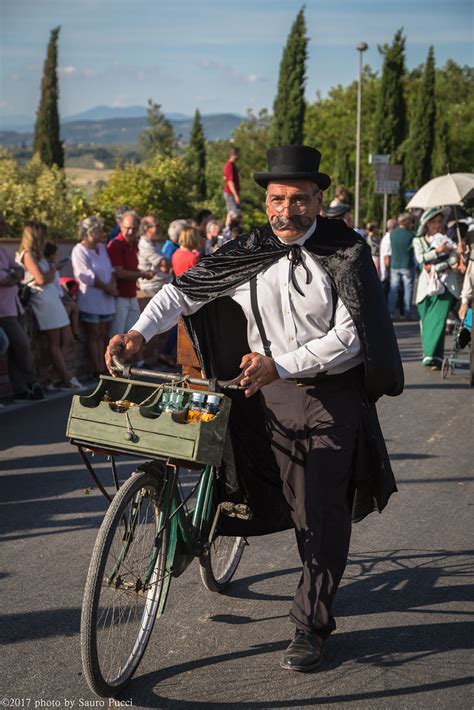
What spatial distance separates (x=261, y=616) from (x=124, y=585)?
1154 millimetres

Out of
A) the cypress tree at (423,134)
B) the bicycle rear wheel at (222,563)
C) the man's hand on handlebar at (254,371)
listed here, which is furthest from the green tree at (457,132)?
the man's hand on handlebar at (254,371)

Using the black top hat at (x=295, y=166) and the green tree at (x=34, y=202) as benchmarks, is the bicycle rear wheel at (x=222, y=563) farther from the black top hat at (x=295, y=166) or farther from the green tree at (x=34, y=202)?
the green tree at (x=34, y=202)

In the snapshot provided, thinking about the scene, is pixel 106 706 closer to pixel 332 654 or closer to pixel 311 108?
pixel 332 654

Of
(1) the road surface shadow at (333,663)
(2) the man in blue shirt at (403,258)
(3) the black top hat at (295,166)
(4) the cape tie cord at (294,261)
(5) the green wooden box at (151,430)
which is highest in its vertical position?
(3) the black top hat at (295,166)

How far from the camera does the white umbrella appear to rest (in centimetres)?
1520

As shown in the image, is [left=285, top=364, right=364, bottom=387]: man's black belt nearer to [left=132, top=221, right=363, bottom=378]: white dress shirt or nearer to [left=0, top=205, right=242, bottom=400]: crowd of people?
[left=132, top=221, right=363, bottom=378]: white dress shirt

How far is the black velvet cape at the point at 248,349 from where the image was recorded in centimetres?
454

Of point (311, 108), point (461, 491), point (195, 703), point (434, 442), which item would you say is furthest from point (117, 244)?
point (311, 108)

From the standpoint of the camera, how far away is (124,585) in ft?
14.0

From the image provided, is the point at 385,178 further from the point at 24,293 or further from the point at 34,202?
the point at 24,293

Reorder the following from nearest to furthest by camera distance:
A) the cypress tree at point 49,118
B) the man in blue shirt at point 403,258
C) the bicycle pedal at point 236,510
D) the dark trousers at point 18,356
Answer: the bicycle pedal at point 236,510 < the dark trousers at point 18,356 < the man in blue shirt at point 403,258 < the cypress tree at point 49,118

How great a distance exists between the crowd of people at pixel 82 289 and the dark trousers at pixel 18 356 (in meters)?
0.01

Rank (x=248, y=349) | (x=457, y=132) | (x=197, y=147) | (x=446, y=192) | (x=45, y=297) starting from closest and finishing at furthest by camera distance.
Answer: (x=248, y=349) < (x=45, y=297) < (x=446, y=192) < (x=197, y=147) < (x=457, y=132)

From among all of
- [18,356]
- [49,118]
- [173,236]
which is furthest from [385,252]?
[49,118]
